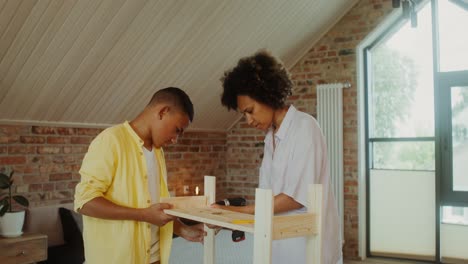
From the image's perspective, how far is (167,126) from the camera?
5.99 ft

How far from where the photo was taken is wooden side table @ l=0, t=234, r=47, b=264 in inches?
124

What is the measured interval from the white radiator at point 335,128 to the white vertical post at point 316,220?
12.4 ft

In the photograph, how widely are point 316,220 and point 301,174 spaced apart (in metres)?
0.24

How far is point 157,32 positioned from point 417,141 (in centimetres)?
293

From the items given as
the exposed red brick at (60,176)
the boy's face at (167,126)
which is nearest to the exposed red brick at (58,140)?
the exposed red brick at (60,176)

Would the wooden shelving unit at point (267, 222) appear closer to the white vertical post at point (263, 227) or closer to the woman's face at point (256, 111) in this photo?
the white vertical post at point (263, 227)

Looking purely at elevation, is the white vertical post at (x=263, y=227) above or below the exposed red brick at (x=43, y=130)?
below

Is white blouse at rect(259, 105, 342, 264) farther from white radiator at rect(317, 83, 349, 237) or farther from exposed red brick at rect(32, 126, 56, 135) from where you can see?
white radiator at rect(317, 83, 349, 237)

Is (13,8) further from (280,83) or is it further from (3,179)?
(280,83)

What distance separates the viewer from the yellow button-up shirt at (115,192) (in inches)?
64.6

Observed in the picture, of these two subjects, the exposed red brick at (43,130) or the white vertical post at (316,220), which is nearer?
the white vertical post at (316,220)

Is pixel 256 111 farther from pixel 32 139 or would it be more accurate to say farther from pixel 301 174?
pixel 32 139

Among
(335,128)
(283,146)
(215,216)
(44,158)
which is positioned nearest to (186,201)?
(215,216)

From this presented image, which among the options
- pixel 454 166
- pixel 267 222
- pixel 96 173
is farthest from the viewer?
pixel 454 166
